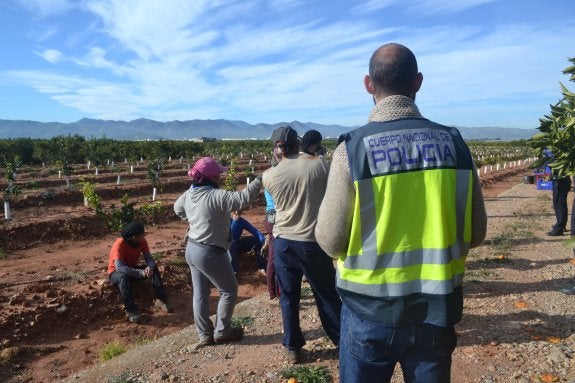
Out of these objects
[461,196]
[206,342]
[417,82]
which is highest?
[417,82]

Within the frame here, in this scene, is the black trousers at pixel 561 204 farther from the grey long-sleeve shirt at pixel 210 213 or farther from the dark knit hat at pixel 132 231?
the dark knit hat at pixel 132 231

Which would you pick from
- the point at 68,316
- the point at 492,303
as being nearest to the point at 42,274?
the point at 68,316

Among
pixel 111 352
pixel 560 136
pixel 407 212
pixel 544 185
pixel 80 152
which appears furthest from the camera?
pixel 80 152

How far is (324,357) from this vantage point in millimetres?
4117

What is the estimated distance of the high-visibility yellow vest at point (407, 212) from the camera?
5.89 ft

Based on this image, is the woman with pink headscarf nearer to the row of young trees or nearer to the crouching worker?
the crouching worker

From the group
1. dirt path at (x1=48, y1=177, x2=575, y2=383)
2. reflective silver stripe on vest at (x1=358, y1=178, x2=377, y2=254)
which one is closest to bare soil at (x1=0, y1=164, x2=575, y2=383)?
dirt path at (x1=48, y1=177, x2=575, y2=383)

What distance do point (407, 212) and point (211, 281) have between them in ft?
9.78

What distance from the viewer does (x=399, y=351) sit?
188 cm

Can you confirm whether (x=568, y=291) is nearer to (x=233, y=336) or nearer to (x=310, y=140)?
(x=310, y=140)

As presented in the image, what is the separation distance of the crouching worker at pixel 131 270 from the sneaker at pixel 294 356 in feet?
10.4

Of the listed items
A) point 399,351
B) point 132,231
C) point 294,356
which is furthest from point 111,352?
point 399,351

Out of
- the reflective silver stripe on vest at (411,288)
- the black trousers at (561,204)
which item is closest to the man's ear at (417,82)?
the reflective silver stripe on vest at (411,288)

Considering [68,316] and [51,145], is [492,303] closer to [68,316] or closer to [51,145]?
[68,316]
